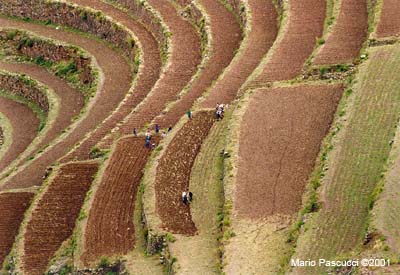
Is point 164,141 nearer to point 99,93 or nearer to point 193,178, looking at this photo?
point 193,178

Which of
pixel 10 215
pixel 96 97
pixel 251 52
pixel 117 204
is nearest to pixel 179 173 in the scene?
pixel 117 204

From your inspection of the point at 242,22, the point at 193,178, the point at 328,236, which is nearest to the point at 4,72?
the point at 242,22

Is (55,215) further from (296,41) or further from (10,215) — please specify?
(296,41)

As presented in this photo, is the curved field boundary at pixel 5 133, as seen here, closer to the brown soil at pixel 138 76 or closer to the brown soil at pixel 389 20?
the brown soil at pixel 138 76

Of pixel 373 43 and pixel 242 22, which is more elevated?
pixel 242 22

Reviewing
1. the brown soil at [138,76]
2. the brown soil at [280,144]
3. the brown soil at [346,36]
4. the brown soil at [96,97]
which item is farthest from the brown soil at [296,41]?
the brown soil at [96,97]
